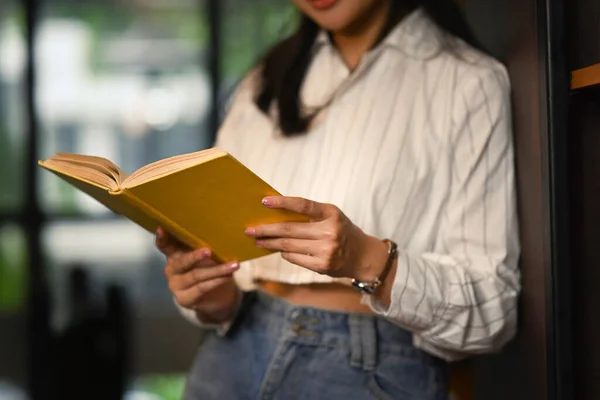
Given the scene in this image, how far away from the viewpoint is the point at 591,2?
953mm

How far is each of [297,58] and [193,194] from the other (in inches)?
22.6


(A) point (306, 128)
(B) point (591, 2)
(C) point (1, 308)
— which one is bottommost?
(C) point (1, 308)

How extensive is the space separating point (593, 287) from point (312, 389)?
1.41ft

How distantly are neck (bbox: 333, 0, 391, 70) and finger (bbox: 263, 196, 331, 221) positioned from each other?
454mm

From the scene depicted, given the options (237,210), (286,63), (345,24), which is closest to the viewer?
(237,210)

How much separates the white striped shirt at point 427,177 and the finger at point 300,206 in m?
0.17

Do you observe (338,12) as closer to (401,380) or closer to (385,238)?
(385,238)

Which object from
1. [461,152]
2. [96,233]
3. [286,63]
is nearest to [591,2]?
[461,152]

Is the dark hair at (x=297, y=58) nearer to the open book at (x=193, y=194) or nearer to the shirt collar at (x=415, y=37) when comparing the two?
the shirt collar at (x=415, y=37)

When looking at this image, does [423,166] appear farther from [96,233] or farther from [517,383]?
[96,233]

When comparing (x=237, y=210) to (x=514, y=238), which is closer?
(x=237, y=210)

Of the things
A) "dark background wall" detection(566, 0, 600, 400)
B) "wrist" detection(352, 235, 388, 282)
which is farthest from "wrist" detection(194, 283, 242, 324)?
"dark background wall" detection(566, 0, 600, 400)

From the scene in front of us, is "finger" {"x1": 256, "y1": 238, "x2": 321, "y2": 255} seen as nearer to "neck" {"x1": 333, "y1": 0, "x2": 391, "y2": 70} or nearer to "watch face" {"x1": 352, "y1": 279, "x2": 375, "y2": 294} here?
"watch face" {"x1": 352, "y1": 279, "x2": 375, "y2": 294}

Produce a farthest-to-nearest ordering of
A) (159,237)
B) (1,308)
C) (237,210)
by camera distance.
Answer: (1,308), (159,237), (237,210)
